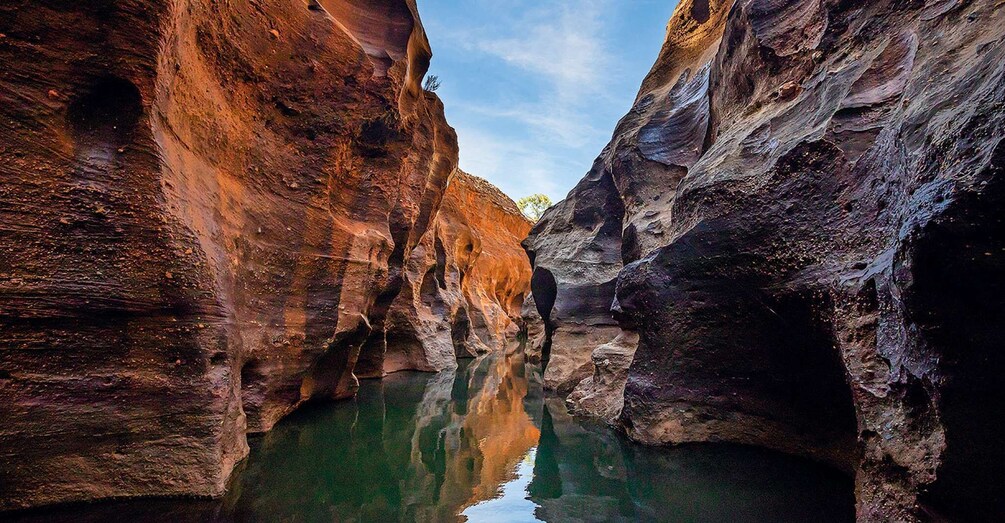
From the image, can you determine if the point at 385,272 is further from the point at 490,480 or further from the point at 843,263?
the point at 843,263

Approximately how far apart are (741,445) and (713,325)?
1295mm

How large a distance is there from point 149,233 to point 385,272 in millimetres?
4070

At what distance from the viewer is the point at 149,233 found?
348 centimetres

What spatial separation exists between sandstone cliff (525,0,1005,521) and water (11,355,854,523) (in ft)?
1.65

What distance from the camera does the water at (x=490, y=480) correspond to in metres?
3.37

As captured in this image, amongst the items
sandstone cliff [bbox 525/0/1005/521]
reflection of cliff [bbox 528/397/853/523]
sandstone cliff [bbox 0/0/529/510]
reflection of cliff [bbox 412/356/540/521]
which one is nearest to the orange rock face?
reflection of cliff [bbox 412/356/540/521]

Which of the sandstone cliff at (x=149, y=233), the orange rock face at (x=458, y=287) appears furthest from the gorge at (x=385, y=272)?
the orange rock face at (x=458, y=287)

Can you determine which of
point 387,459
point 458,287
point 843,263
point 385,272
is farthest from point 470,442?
point 458,287

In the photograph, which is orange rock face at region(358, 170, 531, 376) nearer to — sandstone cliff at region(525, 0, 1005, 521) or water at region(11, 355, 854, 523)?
water at region(11, 355, 854, 523)

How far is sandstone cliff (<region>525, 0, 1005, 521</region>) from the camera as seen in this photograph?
2059mm

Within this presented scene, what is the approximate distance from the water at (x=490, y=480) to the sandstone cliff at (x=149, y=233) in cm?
36

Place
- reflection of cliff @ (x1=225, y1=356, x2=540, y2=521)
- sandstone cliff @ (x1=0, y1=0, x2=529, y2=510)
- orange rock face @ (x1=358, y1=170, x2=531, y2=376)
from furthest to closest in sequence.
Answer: orange rock face @ (x1=358, y1=170, x2=531, y2=376)
reflection of cliff @ (x1=225, y1=356, x2=540, y2=521)
sandstone cliff @ (x1=0, y1=0, x2=529, y2=510)

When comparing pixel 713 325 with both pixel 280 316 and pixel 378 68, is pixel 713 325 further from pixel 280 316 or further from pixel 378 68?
pixel 378 68

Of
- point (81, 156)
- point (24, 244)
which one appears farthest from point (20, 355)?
point (81, 156)
